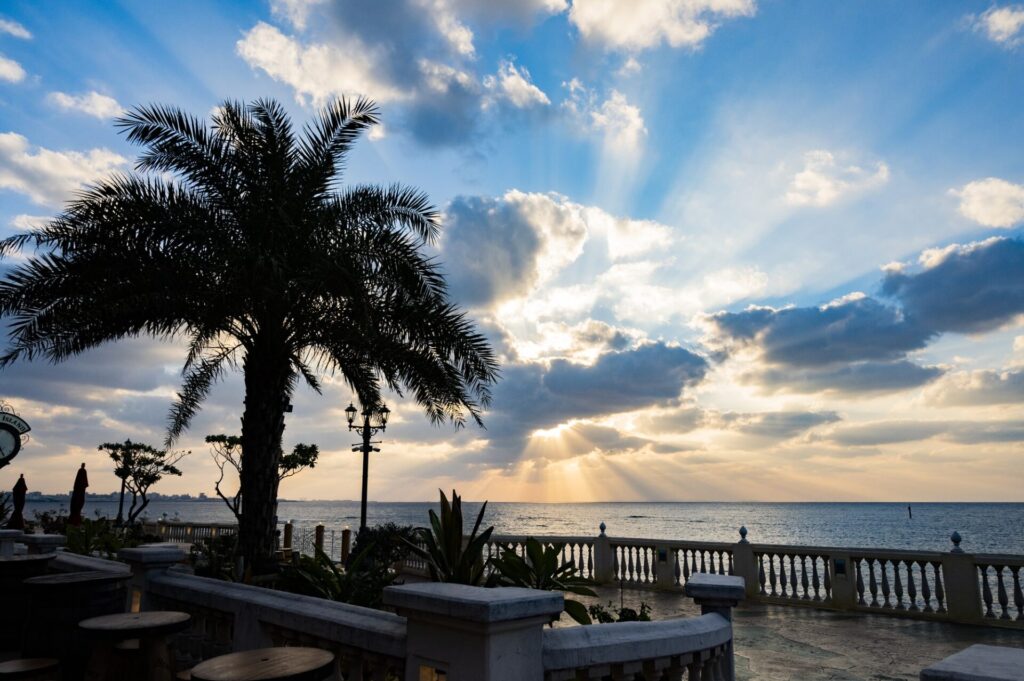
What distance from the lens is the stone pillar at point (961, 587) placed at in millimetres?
9938

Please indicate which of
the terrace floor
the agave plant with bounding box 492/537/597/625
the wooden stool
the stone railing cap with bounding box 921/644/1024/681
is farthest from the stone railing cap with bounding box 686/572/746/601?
the wooden stool

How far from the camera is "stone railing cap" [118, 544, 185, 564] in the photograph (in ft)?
19.3

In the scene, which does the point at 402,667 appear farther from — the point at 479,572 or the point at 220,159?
the point at 220,159

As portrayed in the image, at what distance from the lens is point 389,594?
9.91 ft

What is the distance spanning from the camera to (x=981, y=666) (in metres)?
1.31

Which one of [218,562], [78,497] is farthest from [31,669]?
[78,497]

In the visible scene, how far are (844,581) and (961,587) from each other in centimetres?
175

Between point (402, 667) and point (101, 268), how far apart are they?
827 centimetres

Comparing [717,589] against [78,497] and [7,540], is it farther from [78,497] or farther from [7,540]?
[78,497]

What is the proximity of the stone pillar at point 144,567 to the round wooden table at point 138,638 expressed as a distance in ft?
4.51

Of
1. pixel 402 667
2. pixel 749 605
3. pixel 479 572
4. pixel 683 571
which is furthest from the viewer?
pixel 683 571

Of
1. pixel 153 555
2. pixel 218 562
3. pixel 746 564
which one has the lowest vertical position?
pixel 746 564

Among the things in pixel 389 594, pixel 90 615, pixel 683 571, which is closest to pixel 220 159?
pixel 90 615

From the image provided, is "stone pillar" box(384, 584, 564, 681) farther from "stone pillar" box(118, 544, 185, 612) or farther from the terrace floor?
the terrace floor
